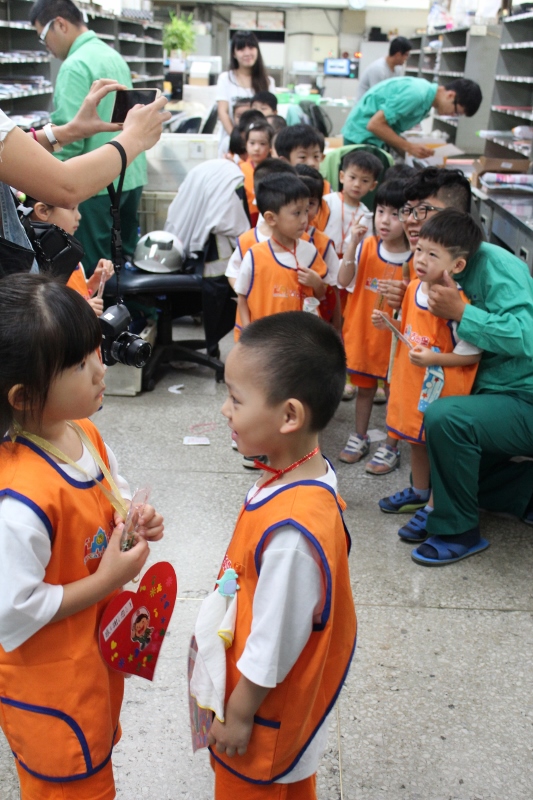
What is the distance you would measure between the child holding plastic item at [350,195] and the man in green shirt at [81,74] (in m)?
1.22

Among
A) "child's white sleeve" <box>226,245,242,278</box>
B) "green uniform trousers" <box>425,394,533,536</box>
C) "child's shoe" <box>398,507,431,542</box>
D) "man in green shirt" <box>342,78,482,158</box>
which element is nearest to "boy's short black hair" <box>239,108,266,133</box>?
"man in green shirt" <box>342,78,482,158</box>

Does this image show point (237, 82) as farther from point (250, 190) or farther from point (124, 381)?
point (124, 381)

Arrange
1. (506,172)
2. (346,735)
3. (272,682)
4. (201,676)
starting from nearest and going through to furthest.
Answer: (272,682) → (201,676) → (346,735) → (506,172)

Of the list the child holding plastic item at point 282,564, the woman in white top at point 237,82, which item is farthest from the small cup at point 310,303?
the woman in white top at point 237,82

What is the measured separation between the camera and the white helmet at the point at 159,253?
3686 millimetres

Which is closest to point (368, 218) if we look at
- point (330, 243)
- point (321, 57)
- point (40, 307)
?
point (330, 243)

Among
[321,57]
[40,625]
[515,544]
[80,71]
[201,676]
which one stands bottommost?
[515,544]

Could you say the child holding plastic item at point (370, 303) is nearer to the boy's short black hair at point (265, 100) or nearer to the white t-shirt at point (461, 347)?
the white t-shirt at point (461, 347)

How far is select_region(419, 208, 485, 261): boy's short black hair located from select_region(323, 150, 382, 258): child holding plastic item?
1.13 meters

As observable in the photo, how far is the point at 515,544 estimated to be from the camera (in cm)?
254

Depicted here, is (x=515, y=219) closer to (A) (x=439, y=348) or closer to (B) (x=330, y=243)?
(B) (x=330, y=243)

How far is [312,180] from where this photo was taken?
314 cm

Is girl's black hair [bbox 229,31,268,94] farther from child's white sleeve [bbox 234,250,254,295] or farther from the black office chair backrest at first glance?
child's white sleeve [bbox 234,250,254,295]

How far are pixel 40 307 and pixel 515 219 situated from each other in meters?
3.28
